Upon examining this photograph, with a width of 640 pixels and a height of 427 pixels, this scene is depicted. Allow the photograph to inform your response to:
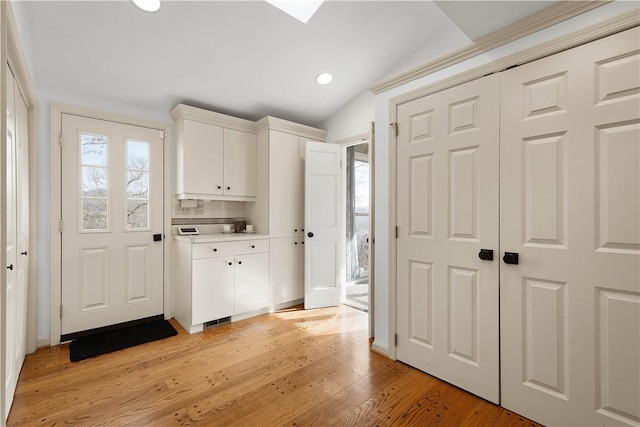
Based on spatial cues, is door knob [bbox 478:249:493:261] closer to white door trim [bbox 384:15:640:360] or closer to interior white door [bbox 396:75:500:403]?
interior white door [bbox 396:75:500:403]

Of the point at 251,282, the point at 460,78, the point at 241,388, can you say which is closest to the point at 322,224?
the point at 251,282

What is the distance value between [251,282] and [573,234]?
9.16ft

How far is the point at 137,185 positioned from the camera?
9.96 feet

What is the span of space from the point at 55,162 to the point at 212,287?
5.80ft

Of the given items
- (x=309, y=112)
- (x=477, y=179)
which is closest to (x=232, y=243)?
(x=309, y=112)

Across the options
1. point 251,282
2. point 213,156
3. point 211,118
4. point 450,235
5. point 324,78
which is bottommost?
point 251,282

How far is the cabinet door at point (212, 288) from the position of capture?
114 inches

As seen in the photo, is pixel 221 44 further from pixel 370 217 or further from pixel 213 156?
pixel 370 217

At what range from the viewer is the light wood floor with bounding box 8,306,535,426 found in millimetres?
1710

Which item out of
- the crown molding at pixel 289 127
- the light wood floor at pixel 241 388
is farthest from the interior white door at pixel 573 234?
the crown molding at pixel 289 127

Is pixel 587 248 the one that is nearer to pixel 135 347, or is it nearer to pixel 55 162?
pixel 135 347

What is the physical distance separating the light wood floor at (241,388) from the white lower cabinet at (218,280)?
1.07ft

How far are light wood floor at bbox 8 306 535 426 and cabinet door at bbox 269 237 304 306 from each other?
0.82m

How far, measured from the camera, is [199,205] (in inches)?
136
